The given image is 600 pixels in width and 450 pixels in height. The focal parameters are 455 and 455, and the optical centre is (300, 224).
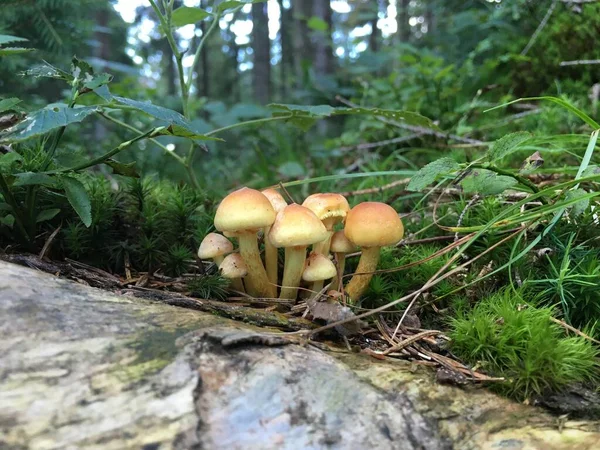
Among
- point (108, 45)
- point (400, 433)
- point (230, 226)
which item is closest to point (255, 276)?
point (230, 226)

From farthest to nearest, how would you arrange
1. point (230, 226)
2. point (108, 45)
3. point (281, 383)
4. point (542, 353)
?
1. point (108, 45)
2. point (230, 226)
3. point (542, 353)
4. point (281, 383)

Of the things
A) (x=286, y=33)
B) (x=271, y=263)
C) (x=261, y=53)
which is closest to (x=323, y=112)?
(x=271, y=263)

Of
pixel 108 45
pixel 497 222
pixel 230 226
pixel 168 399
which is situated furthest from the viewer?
pixel 108 45

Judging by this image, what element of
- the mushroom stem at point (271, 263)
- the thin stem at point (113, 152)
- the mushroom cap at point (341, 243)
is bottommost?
the mushroom stem at point (271, 263)

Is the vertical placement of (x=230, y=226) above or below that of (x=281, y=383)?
above

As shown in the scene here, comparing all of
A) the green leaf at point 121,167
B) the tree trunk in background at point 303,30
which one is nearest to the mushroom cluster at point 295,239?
the green leaf at point 121,167

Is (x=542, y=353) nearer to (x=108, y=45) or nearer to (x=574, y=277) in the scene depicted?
(x=574, y=277)

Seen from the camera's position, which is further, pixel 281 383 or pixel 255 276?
pixel 255 276

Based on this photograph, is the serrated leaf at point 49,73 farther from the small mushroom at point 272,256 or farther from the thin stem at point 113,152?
the small mushroom at point 272,256
